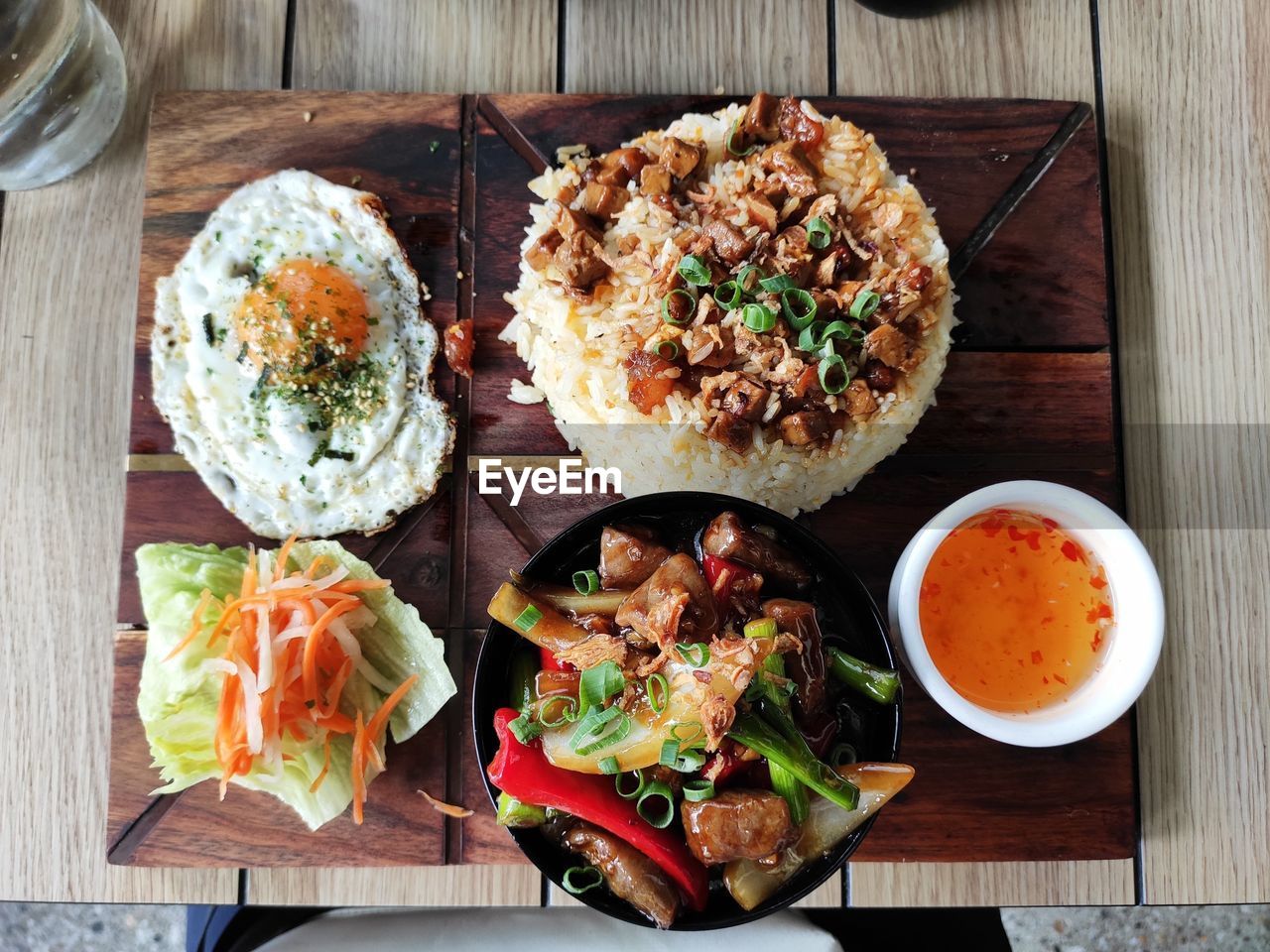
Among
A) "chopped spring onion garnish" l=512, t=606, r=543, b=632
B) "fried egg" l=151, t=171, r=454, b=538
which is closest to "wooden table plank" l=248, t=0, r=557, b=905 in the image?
"fried egg" l=151, t=171, r=454, b=538

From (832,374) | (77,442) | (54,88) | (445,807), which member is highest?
(54,88)

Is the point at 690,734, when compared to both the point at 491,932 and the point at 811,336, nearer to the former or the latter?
the point at 811,336

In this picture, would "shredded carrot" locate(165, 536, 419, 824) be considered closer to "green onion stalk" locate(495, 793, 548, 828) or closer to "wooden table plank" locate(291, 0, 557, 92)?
"green onion stalk" locate(495, 793, 548, 828)

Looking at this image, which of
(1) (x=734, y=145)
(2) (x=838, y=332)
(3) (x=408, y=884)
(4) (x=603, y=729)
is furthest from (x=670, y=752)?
(1) (x=734, y=145)

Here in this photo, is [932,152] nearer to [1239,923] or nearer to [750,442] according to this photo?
[750,442]

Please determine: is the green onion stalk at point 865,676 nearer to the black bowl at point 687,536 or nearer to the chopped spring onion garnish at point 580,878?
the black bowl at point 687,536
